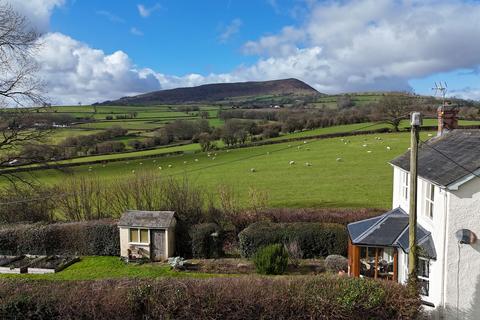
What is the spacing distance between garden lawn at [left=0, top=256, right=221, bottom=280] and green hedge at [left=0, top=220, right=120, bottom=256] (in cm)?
95

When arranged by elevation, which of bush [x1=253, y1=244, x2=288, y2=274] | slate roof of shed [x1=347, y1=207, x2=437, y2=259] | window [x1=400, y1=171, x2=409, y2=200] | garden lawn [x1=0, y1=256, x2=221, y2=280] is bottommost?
garden lawn [x1=0, y1=256, x2=221, y2=280]

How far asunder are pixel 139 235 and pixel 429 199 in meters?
15.6

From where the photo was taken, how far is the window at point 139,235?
75.9 feet

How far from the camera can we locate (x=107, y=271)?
21328 mm

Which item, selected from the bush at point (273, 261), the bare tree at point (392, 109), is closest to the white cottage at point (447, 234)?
the bush at point (273, 261)

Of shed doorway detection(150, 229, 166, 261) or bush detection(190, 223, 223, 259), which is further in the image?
bush detection(190, 223, 223, 259)

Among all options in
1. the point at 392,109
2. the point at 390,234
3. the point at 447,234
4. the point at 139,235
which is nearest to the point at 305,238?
the point at 390,234

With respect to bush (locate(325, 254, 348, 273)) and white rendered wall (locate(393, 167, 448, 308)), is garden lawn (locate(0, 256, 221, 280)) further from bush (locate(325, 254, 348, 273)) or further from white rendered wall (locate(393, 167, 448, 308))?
white rendered wall (locate(393, 167, 448, 308))

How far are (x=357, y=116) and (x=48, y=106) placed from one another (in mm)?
64094

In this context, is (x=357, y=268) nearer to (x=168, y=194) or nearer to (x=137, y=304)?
(x=137, y=304)

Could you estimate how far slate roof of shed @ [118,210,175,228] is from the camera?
22859 millimetres

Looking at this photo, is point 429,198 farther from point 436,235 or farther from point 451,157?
point 436,235

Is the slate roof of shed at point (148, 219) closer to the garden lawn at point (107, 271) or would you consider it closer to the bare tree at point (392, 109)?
the garden lawn at point (107, 271)

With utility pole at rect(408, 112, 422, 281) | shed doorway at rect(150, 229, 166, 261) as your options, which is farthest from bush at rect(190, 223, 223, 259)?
utility pole at rect(408, 112, 422, 281)
